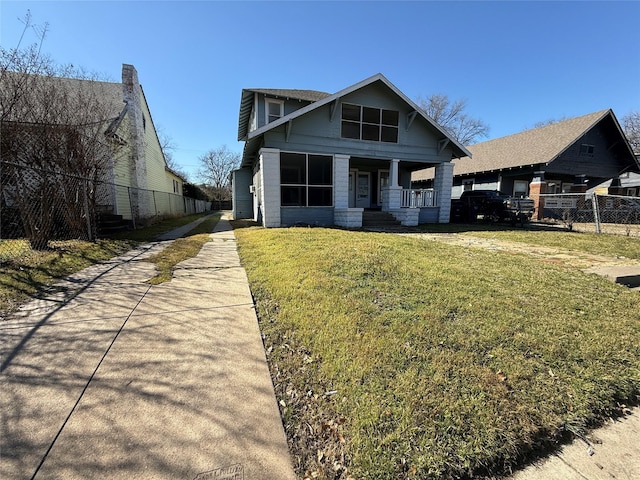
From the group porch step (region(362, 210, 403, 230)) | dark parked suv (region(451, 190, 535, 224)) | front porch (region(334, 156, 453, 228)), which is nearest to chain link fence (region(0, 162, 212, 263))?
front porch (region(334, 156, 453, 228))

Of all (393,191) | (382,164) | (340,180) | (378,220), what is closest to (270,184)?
(340,180)

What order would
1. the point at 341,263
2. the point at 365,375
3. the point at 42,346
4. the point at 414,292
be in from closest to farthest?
A: 1. the point at 365,375
2. the point at 42,346
3. the point at 414,292
4. the point at 341,263

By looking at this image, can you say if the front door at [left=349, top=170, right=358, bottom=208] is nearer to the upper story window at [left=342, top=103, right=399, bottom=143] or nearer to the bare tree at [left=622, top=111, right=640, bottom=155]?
the upper story window at [left=342, top=103, right=399, bottom=143]

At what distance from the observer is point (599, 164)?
17.8 meters

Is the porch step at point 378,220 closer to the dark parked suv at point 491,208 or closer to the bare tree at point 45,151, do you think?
the dark parked suv at point 491,208

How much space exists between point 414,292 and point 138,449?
299 centimetres

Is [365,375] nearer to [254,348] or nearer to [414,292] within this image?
[254,348]

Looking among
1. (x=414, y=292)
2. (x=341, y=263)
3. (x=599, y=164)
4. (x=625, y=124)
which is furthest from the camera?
(x=625, y=124)

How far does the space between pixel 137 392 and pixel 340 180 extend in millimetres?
10786

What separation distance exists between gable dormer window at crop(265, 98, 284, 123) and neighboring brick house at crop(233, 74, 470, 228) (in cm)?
4

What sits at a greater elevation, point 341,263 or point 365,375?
point 341,263

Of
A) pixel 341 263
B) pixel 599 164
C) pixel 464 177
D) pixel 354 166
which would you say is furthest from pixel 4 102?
pixel 599 164

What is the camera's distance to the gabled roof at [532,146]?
16219mm

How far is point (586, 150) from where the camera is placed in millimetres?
17203
